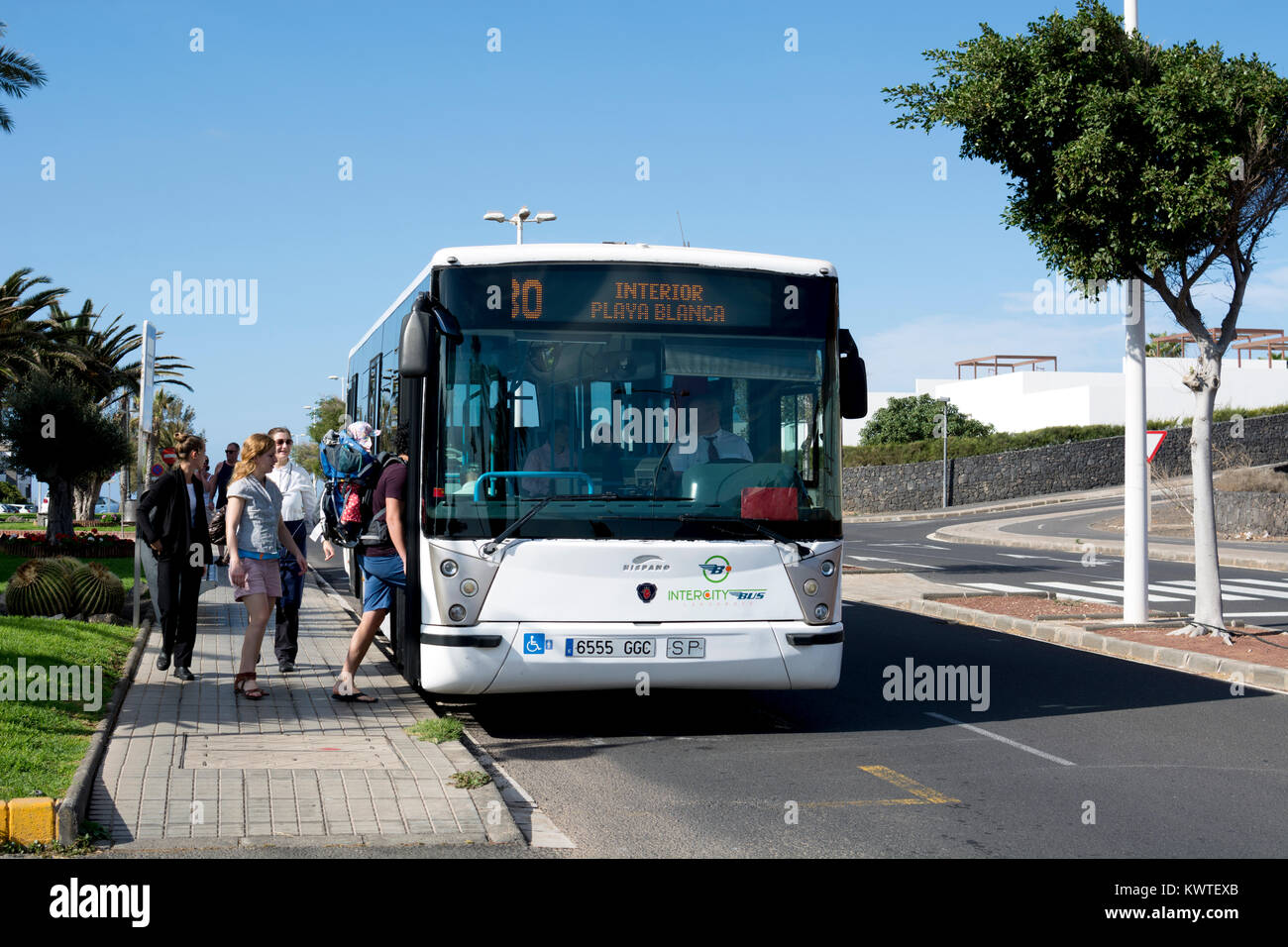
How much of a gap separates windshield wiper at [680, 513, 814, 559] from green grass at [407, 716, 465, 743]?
6.14 feet

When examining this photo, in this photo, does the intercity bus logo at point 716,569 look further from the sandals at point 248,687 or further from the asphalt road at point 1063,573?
the asphalt road at point 1063,573

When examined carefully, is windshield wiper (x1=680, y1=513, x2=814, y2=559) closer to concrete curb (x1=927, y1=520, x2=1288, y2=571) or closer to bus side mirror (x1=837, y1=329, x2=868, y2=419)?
bus side mirror (x1=837, y1=329, x2=868, y2=419)

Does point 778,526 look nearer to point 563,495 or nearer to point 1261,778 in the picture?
point 563,495

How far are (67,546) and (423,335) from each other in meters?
20.0

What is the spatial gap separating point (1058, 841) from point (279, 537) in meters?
6.13

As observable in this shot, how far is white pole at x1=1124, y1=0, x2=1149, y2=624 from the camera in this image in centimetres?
1424

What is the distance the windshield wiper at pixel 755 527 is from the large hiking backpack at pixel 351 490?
2.38m

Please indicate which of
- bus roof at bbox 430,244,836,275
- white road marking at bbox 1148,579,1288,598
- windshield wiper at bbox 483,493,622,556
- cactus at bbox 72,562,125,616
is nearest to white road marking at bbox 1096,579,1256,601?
white road marking at bbox 1148,579,1288,598

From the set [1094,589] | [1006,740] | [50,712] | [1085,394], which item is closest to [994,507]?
[1085,394]

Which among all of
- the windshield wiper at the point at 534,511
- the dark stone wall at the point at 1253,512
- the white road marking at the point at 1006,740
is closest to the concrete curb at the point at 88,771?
the windshield wiper at the point at 534,511

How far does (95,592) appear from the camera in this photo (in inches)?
555

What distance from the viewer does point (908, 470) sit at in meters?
63.8

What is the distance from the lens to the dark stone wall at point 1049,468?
61.6 m

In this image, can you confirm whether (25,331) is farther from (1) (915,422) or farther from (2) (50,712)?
A: (1) (915,422)
